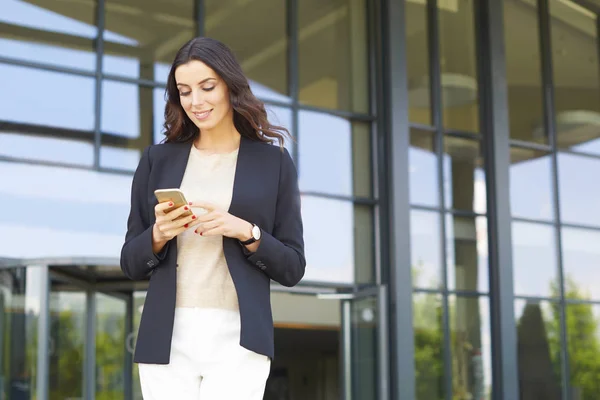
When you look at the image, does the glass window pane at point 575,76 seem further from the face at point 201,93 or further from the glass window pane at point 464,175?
the face at point 201,93

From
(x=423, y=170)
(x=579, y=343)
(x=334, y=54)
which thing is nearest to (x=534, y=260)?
(x=579, y=343)

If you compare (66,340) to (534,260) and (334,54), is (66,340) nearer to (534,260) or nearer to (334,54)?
(334,54)

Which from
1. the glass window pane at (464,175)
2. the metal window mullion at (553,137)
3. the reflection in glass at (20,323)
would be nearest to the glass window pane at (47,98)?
the reflection in glass at (20,323)

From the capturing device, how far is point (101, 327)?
1038 centimetres

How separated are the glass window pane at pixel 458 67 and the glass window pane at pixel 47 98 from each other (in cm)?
500

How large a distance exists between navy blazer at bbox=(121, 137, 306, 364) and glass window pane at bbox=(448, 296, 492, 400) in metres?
10.3

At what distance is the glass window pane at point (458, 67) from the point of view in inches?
490

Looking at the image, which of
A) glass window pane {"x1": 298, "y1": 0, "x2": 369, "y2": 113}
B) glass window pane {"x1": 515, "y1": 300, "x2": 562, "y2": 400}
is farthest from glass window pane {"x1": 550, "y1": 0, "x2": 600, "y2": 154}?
glass window pane {"x1": 298, "y1": 0, "x2": 369, "y2": 113}

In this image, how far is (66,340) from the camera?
32.6 feet

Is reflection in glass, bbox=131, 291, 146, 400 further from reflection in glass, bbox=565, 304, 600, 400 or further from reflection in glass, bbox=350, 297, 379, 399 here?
reflection in glass, bbox=565, 304, 600, 400

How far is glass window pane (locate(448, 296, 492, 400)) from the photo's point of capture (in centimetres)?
1188

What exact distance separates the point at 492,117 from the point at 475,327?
2.85m

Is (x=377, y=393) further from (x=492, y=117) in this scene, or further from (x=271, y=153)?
(x=271, y=153)

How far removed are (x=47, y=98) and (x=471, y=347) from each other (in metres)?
6.28
